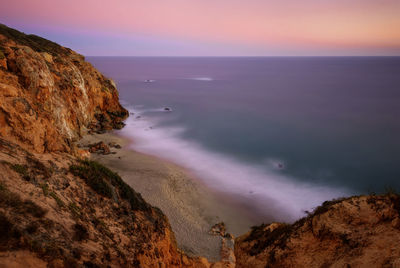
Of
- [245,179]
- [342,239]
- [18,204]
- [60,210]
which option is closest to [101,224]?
[60,210]

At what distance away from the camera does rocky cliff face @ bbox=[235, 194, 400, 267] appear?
509 centimetres

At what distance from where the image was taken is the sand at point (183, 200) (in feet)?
45.7

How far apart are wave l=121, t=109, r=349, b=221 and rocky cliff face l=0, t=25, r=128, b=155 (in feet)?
19.4

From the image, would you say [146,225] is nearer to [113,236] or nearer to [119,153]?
[113,236]

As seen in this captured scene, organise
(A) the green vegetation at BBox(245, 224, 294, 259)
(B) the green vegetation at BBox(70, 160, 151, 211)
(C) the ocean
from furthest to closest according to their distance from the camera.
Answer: (C) the ocean
(B) the green vegetation at BBox(70, 160, 151, 211)
(A) the green vegetation at BBox(245, 224, 294, 259)

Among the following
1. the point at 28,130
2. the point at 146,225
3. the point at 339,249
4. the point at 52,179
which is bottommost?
the point at 146,225

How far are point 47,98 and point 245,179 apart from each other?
59.5 ft

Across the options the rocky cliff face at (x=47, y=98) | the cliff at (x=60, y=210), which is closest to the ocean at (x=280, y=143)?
the rocky cliff face at (x=47, y=98)

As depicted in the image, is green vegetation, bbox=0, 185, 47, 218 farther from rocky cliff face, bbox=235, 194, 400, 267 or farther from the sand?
the sand

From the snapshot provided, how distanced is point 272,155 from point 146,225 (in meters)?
22.2

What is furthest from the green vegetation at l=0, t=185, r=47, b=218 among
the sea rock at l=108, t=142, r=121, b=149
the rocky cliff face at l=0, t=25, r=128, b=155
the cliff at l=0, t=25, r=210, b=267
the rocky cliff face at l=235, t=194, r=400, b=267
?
the sea rock at l=108, t=142, r=121, b=149

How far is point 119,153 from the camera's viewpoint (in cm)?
2467

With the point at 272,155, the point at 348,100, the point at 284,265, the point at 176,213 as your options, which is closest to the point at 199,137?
the point at 272,155

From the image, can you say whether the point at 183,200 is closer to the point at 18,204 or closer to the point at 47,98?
the point at 47,98
